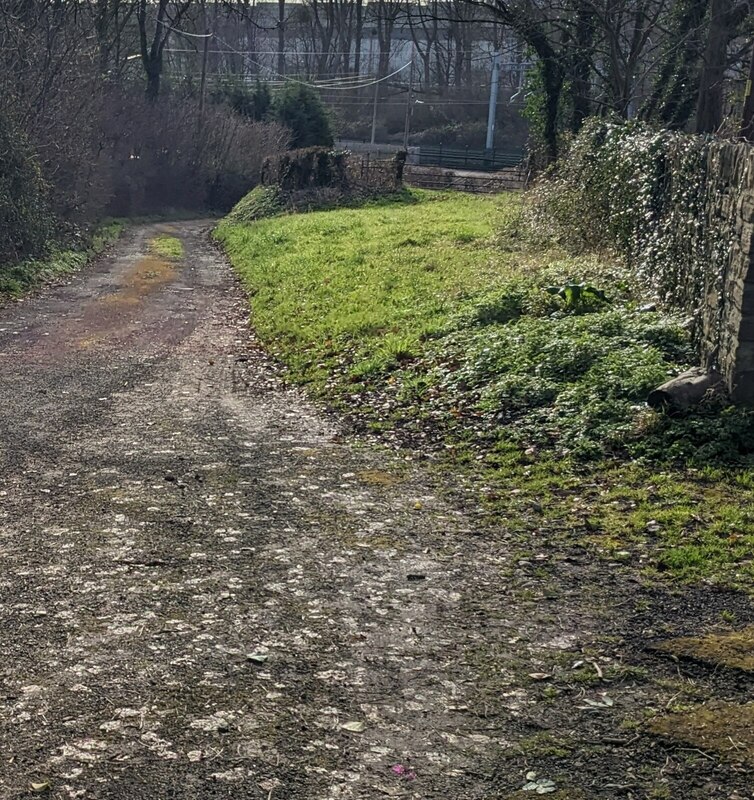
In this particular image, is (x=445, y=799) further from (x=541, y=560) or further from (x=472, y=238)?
(x=472, y=238)

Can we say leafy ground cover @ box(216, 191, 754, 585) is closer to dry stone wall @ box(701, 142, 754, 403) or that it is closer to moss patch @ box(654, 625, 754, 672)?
dry stone wall @ box(701, 142, 754, 403)

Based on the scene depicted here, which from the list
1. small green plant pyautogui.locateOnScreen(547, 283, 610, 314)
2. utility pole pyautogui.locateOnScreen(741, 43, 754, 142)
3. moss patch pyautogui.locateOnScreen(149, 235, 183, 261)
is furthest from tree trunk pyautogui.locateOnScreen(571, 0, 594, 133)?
small green plant pyautogui.locateOnScreen(547, 283, 610, 314)

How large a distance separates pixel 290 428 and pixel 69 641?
487 cm

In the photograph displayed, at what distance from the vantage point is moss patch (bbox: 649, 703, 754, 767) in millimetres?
3977

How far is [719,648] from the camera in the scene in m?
4.84

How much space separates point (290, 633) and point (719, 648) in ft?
6.70

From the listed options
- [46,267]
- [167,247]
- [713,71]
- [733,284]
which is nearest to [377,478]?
[733,284]

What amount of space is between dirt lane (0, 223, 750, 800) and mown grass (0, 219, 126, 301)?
11.2 meters

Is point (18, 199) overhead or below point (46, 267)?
overhead

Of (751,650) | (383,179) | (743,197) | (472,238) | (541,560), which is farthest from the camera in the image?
(383,179)


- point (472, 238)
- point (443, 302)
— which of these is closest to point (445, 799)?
point (443, 302)

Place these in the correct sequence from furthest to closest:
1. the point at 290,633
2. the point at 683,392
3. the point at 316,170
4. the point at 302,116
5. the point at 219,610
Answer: the point at 302,116 → the point at 316,170 → the point at 683,392 → the point at 219,610 → the point at 290,633

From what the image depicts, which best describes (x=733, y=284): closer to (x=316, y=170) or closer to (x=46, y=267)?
(x=46, y=267)

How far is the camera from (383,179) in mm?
38562
